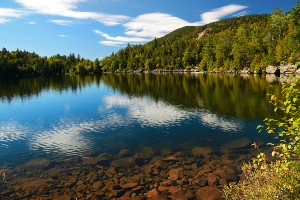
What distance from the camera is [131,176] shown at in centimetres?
2230

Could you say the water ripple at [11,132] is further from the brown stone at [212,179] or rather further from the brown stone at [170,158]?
the brown stone at [212,179]

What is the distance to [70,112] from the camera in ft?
172

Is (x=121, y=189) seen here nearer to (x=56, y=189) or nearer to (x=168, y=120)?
(x=56, y=189)

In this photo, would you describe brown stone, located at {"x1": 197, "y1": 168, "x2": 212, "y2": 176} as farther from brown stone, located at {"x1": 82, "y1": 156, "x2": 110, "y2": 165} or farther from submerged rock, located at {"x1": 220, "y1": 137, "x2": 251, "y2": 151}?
brown stone, located at {"x1": 82, "y1": 156, "x2": 110, "y2": 165}

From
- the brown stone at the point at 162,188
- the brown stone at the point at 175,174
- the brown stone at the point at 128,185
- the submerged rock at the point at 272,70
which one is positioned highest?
the submerged rock at the point at 272,70

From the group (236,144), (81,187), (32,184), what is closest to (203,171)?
(236,144)

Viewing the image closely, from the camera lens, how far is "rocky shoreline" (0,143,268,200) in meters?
19.5

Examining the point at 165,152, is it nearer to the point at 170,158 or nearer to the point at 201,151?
the point at 170,158

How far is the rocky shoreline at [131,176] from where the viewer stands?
1952 centimetres

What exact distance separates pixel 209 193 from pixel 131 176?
6.80 m

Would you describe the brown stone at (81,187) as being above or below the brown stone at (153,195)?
below

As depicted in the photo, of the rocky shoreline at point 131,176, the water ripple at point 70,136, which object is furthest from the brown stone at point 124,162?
the water ripple at point 70,136

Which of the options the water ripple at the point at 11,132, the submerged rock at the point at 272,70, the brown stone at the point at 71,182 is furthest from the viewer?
the submerged rock at the point at 272,70

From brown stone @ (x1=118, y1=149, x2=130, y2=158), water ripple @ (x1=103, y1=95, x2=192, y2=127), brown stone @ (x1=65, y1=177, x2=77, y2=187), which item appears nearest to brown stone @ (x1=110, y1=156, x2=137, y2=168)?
brown stone @ (x1=118, y1=149, x2=130, y2=158)
